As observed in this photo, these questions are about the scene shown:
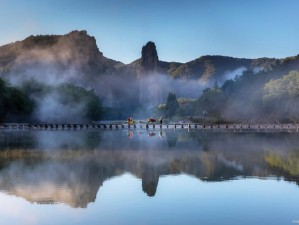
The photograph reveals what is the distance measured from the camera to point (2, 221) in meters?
15.3

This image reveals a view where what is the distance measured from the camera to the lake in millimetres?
16047

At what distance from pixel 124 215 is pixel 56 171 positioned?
11.3 m

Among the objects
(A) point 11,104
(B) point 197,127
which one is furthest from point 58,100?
(B) point 197,127

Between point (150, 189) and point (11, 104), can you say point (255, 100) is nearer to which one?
point (11, 104)

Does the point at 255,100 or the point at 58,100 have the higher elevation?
the point at 58,100

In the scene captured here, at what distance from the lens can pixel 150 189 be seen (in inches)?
853

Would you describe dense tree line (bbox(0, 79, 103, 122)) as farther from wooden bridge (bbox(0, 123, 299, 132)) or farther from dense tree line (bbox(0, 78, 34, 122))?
wooden bridge (bbox(0, 123, 299, 132))


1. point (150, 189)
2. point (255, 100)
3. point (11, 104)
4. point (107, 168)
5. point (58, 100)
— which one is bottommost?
point (150, 189)

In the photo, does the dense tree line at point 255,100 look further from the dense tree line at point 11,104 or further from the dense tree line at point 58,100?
the dense tree line at point 11,104

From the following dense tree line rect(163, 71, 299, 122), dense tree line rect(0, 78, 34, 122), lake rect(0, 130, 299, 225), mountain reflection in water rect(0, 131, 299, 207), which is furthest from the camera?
dense tree line rect(0, 78, 34, 122)

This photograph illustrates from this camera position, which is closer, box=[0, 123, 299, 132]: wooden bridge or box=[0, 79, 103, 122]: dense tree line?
box=[0, 123, 299, 132]: wooden bridge

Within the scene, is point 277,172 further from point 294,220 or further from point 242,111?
point 242,111

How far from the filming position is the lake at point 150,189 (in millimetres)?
16047

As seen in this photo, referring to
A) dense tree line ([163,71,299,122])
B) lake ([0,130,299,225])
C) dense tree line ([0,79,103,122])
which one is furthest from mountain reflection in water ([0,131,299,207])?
dense tree line ([0,79,103,122])
